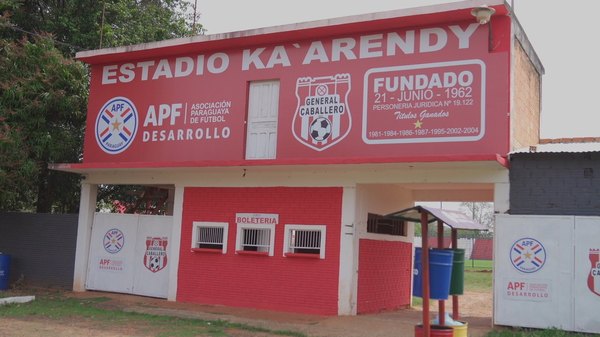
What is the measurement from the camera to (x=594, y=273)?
11211 millimetres

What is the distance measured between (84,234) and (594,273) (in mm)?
11731

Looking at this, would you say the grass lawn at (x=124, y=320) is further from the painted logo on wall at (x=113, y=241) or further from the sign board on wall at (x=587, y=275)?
the sign board on wall at (x=587, y=275)

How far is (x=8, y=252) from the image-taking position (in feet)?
56.8

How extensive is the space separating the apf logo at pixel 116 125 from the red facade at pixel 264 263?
2300 mm

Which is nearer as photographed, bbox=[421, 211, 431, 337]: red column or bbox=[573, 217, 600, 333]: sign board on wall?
bbox=[421, 211, 431, 337]: red column

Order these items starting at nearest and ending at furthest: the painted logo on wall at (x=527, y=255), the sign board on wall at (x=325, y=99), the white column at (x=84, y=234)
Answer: the painted logo on wall at (x=527, y=255) < the sign board on wall at (x=325, y=99) < the white column at (x=84, y=234)

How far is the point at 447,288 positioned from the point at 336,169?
5.61 metres

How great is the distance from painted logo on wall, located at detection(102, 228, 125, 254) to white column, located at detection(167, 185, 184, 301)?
1.61 m

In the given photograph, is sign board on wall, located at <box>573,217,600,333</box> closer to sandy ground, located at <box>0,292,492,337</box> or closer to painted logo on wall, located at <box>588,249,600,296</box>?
painted logo on wall, located at <box>588,249,600,296</box>

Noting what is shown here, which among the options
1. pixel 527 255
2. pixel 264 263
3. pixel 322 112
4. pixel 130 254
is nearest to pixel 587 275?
pixel 527 255

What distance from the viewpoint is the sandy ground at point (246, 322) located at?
1086 cm

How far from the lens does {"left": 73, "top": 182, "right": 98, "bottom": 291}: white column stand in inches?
638

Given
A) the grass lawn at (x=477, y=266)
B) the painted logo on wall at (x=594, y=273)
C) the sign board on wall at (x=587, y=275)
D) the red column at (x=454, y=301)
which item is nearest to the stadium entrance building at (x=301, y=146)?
the sign board on wall at (x=587, y=275)

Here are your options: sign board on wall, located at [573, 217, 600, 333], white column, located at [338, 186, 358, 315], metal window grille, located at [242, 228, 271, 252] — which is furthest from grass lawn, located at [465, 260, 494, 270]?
sign board on wall, located at [573, 217, 600, 333]
